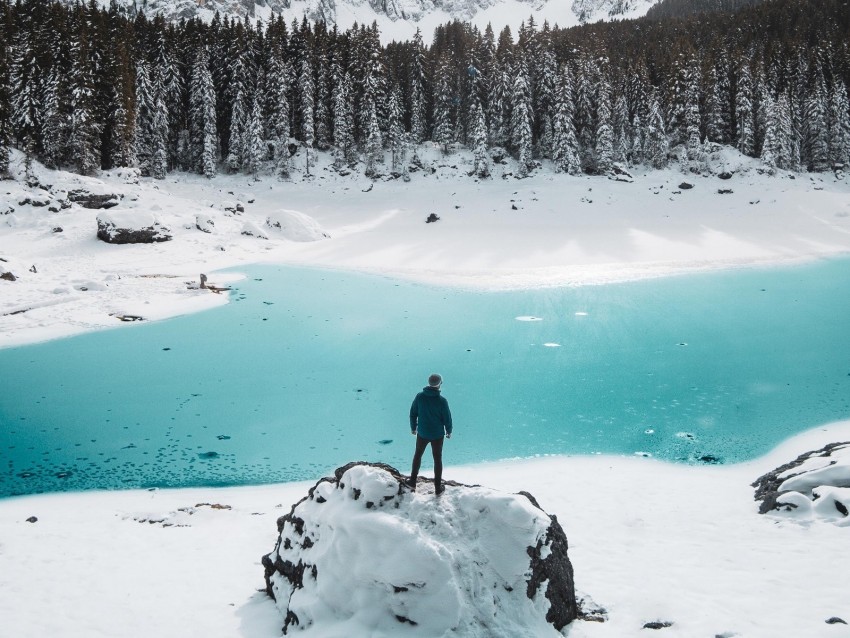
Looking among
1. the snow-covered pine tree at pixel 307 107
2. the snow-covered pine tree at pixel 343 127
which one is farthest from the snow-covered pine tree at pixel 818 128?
the snow-covered pine tree at pixel 307 107

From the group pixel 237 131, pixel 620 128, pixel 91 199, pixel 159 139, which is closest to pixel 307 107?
pixel 237 131

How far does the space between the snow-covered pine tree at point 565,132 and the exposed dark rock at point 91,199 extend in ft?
144

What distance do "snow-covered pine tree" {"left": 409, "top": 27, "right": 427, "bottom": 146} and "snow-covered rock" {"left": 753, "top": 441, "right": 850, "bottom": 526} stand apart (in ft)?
208

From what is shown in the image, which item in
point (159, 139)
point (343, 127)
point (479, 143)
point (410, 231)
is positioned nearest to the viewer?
point (410, 231)

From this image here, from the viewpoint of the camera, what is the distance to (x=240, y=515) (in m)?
10.8

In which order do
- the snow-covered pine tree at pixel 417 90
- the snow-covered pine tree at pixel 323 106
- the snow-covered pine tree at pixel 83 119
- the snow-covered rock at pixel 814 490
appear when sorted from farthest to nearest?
the snow-covered pine tree at pixel 417 90
the snow-covered pine tree at pixel 323 106
the snow-covered pine tree at pixel 83 119
the snow-covered rock at pixel 814 490

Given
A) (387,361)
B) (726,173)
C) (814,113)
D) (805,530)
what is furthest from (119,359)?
(814,113)

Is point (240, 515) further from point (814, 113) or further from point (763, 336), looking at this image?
point (814, 113)

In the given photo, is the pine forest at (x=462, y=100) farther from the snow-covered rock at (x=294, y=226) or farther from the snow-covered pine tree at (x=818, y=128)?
the snow-covered rock at (x=294, y=226)

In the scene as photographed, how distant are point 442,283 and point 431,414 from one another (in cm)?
2559

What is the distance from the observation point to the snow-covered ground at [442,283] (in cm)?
746

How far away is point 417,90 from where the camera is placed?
2724 inches

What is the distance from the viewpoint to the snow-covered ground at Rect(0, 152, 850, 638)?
7.46 m

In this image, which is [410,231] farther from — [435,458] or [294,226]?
[435,458]
